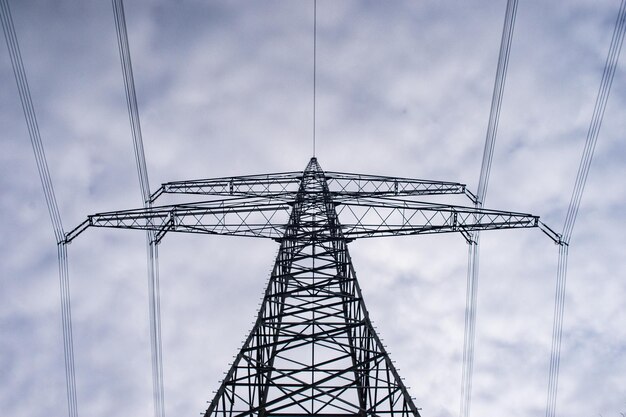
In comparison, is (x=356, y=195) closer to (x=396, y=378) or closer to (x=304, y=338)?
(x=304, y=338)

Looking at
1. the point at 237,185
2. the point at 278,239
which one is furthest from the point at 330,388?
the point at 237,185

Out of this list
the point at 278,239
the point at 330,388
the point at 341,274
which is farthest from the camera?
the point at 278,239

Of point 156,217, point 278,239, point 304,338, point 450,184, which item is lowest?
point 304,338

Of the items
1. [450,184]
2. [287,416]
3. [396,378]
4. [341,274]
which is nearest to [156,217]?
[341,274]

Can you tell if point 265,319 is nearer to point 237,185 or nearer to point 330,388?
point 330,388

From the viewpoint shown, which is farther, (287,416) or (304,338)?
(304,338)

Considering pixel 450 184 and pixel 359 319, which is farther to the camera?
pixel 450 184

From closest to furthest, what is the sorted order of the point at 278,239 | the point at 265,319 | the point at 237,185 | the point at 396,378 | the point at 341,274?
1. the point at 396,378
2. the point at 265,319
3. the point at 341,274
4. the point at 278,239
5. the point at 237,185

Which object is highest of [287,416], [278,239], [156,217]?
[156,217]

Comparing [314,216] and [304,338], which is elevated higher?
[314,216]
